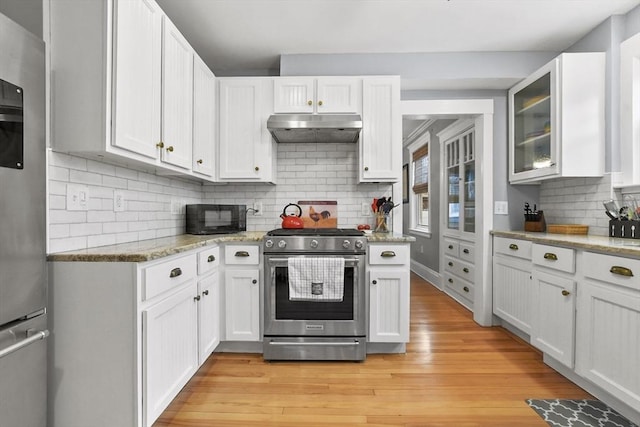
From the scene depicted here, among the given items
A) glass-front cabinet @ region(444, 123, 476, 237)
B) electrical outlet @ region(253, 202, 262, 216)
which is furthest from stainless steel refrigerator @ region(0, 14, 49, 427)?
glass-front cabinet @ region(444, 123, 476, 237)

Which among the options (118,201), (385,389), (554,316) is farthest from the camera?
(554,316)

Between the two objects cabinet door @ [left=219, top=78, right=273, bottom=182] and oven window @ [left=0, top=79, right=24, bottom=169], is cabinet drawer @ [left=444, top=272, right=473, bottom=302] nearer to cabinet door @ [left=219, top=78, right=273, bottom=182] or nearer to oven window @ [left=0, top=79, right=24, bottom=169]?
cabinet door @ [left=219, top=78, right=273, bottom=182]

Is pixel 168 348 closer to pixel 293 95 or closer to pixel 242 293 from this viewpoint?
pixel 242 293

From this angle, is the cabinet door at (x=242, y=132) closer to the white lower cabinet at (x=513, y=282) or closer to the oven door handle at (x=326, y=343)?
the oven door handle at (x=326, y=343)

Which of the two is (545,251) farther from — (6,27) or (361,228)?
(6,27)

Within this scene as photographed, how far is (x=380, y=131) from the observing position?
2.84 meters

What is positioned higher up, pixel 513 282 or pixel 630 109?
pixel 630 109

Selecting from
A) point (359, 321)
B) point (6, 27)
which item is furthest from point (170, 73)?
point (359, 321)

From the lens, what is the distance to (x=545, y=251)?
228cm

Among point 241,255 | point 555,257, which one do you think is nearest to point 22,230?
point 241,255

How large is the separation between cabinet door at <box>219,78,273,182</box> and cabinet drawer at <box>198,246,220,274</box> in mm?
764

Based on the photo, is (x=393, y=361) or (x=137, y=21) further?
(x=393, y=361)

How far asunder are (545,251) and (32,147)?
292 cm

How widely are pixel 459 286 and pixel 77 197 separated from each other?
390 cm
